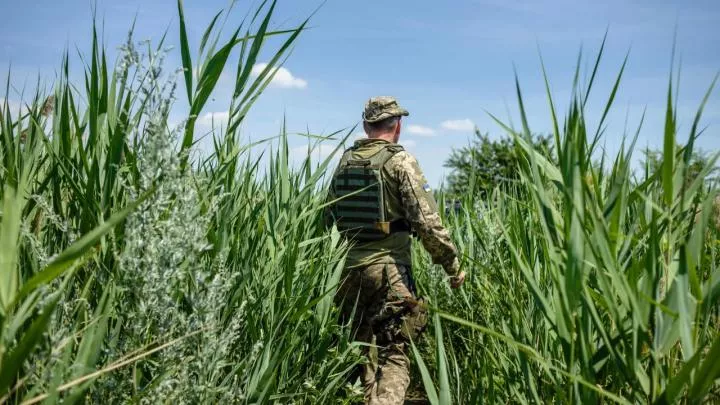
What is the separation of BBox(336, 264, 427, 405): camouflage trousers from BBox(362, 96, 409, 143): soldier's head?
82cm

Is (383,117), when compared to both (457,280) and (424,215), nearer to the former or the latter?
Result: (424,215)

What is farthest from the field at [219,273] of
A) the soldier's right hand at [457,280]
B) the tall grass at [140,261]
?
the soldier's right hand at [457,280]

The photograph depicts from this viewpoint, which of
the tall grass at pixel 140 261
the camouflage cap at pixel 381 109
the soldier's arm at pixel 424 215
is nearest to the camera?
the tall grass at pixel 140 261

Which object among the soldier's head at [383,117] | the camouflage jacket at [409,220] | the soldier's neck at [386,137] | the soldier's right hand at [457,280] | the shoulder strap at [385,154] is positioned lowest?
the soldier's right hand at [457,280]

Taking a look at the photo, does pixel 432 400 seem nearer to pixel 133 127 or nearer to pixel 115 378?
pixel 115 378

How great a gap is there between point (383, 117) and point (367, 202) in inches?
22.4

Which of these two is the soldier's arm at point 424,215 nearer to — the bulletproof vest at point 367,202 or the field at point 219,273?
the bulletproof vest at point 367,202

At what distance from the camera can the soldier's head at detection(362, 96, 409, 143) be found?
3947mm

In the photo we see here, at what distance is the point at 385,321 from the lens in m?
3.76

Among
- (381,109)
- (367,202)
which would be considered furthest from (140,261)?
(381,109)

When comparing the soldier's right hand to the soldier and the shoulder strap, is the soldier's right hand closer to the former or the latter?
the soldier

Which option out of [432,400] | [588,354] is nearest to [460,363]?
[432,400]

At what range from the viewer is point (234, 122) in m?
2.32

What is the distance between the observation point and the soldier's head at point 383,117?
395cm
